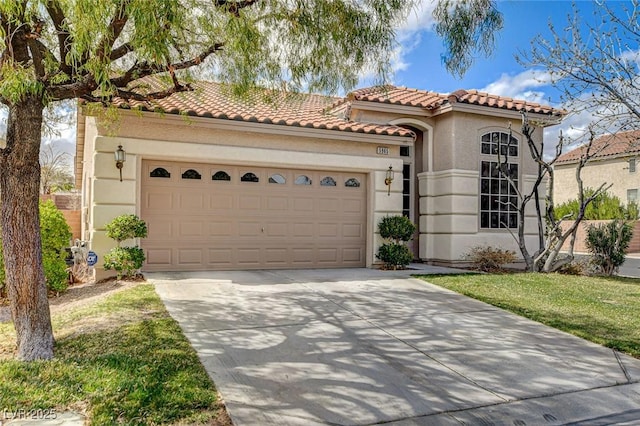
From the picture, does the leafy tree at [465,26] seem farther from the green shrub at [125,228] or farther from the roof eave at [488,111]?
the green shrub at [125,228]

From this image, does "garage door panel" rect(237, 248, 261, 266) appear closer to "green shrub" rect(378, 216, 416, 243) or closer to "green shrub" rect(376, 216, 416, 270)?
"green shrub" rect(376, 216, 416, 270)

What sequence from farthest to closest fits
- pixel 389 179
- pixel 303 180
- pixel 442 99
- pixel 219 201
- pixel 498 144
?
pixel 442 99, pixel 498 144, pixel 389 179, pixel 303 180, pixel 219 201

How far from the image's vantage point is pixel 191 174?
1062cm

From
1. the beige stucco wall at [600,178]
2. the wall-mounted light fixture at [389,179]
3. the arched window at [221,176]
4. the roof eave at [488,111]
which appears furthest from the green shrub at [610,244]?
the beige stucco wall at [600,178]

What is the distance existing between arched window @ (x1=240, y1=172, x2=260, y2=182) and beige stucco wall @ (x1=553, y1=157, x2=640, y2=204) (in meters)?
23.0

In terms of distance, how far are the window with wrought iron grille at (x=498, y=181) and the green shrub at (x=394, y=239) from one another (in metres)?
2.98

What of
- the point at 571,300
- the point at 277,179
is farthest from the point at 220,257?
the point at 571,300

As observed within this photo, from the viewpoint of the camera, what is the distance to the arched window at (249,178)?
1111 cm

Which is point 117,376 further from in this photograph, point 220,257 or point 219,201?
point 219,201

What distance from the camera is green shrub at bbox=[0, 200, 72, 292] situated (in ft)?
28.8

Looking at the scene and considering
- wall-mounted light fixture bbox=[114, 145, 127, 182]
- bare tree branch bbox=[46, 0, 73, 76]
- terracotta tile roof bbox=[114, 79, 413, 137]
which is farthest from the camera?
terracotta tile roof bbox=[114, 79, 413, 137]

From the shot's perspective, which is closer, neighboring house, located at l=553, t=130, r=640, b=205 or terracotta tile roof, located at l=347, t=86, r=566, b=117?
terracotta tile roof, located at l=347, t=86, r=566, b=117

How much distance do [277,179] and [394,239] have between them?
3417 millimetres

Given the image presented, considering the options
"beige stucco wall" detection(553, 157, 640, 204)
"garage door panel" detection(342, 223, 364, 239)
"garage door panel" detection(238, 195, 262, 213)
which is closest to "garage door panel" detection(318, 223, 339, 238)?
"garage door panel" detection(342, 223, 364, 239)
